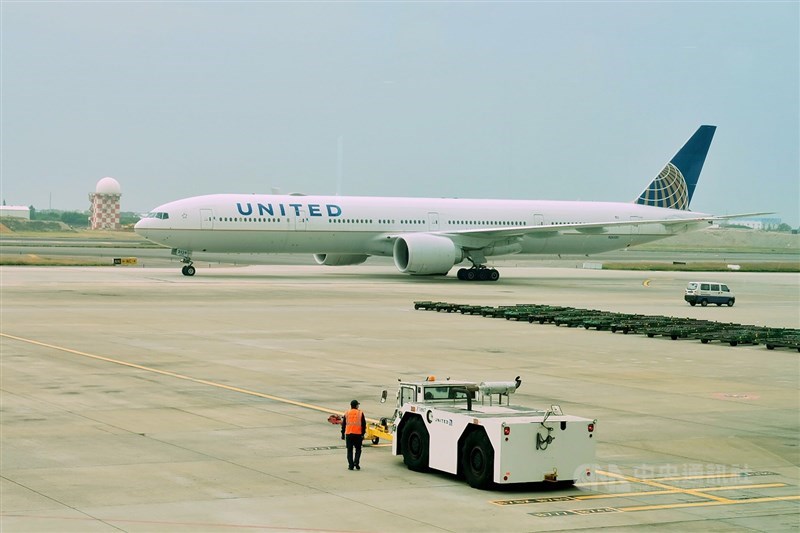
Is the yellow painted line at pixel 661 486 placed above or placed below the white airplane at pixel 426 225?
below

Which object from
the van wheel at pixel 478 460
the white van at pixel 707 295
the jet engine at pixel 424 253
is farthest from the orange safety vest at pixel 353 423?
the jet engine at pixel 424 253

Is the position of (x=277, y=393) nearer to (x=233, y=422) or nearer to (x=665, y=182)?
(x=233, y=422)

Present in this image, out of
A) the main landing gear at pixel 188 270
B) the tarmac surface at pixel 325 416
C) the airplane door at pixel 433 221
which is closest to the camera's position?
the tarmac surface at pixel 325 416

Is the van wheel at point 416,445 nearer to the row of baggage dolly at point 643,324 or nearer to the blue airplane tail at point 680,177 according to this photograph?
the row of baggage dolly at point 643,324

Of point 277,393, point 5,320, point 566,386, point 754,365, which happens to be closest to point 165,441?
point 277,393

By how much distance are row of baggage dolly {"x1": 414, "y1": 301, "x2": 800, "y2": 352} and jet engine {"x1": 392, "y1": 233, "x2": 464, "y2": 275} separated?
57.2 ft

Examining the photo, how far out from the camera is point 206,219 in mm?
65812

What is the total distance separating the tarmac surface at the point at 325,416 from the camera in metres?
14.7

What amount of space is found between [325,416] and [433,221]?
52.5 meters

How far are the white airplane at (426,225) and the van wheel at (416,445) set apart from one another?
4966cm

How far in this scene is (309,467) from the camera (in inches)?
685

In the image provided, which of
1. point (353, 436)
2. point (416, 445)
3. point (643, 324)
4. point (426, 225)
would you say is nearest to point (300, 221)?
point (426, 225)

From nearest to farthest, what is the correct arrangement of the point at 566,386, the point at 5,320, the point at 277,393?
the point at 277,393 < the point at 566,386 < the point at 5,320

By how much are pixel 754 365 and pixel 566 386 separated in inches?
338
